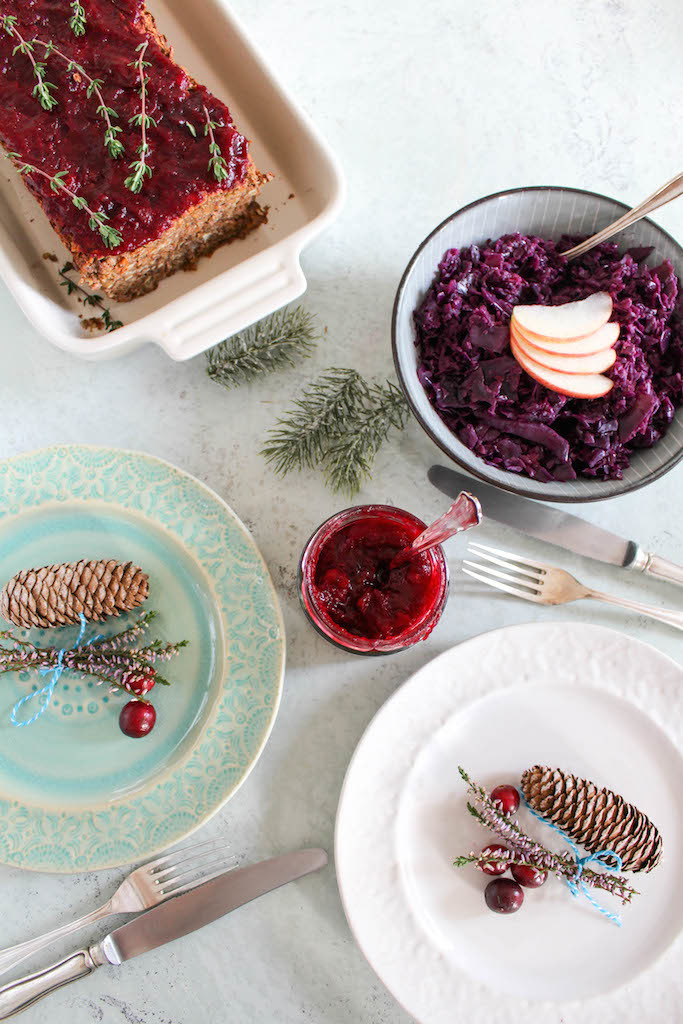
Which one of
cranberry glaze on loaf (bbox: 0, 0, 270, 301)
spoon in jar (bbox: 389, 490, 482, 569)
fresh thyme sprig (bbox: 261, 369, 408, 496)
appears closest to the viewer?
spoon in jar (bbox: 389, 490, 482, 569)

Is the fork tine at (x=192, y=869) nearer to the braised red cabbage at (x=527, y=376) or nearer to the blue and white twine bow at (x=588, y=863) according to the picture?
the blue and white twine bow at (x=588, y=863)

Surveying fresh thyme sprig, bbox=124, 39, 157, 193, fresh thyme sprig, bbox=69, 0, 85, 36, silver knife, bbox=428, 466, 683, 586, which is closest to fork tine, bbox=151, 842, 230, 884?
silver knife, bbox=428, 466, 683, 586

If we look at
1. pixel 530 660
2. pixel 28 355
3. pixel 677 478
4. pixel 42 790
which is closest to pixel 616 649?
pixel 530 660

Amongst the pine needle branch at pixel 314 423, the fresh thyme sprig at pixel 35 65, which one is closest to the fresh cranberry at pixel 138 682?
the pine needle branch at pixel 314 423

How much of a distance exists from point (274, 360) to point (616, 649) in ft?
3.94

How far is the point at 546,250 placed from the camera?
2.07 meters

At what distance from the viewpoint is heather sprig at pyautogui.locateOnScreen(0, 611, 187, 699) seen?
1.96m

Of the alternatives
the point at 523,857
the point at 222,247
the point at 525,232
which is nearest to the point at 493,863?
the point at 523,857

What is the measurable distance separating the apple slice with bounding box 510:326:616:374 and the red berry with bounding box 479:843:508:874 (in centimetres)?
120

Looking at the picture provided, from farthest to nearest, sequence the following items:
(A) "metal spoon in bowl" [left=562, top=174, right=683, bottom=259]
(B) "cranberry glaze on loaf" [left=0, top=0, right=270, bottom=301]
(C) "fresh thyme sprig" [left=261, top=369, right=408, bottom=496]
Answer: (C) "fresh thyme sprig" [left=261, top=369, right=408, bottom=496], (B) "cranberry glaze on loaf" [left=0, top=0, right=270, bottom=301], (A) "metal spoon in bowl" [left=562, top=174, right=683, bottom=259]

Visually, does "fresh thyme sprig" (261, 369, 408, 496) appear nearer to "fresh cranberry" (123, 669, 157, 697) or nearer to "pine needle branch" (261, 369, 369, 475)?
"pine needle branch" (261, 369, 369, 475)

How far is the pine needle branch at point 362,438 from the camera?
2.12 meters

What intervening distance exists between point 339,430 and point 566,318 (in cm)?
65

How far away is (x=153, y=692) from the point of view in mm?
2059
